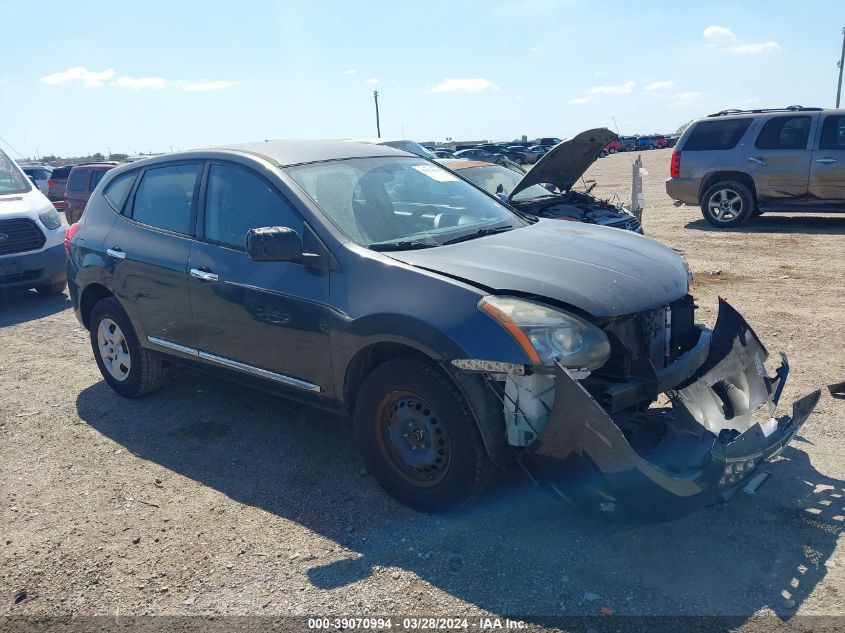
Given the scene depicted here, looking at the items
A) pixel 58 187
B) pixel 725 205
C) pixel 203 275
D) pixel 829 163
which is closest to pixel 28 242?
pixel 203 275

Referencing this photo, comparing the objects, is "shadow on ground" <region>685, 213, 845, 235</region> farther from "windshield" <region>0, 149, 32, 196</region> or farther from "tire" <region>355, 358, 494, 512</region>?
"windshield" <region>0, 149, 32, 196</region>

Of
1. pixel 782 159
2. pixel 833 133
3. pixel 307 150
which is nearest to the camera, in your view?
pixel 307 150

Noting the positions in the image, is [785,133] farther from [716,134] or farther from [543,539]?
[543,539]

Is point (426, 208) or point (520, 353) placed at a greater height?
point (426, 208)

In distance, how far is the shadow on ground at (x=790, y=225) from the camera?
12.3 metres

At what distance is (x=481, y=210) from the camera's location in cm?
475

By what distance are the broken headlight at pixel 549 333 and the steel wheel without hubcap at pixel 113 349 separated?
132 inches

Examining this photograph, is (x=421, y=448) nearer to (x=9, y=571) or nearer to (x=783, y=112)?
(x=9, y=571)

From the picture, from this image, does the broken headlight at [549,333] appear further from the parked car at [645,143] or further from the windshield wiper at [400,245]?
the parked car at [645,143]

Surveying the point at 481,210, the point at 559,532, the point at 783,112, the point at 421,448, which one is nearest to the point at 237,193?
the point at 481,210

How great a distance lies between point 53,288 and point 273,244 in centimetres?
756

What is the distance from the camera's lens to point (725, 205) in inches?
511

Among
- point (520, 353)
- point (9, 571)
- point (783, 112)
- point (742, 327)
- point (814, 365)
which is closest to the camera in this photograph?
point (520, 353)

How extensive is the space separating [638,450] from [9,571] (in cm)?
300
